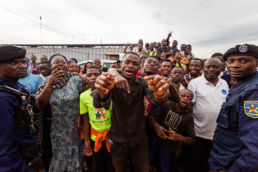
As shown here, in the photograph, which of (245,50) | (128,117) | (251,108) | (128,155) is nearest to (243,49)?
(245,50)

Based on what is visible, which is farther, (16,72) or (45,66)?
(45,66)

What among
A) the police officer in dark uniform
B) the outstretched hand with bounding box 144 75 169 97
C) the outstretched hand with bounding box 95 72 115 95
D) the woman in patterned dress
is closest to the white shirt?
the police officer in dark uniform

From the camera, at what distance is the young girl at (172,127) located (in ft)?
6.51

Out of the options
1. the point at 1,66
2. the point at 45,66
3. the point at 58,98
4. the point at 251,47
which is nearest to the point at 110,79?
the point at 58,98

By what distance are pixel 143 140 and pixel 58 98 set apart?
150cm

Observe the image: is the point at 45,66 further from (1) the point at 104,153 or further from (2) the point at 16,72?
(1) the point at 104,153

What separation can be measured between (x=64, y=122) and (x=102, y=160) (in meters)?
0.98

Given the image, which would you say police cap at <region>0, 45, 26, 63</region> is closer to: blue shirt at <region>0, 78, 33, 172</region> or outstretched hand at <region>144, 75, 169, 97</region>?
blue shirt at <region>0, 78, 33, 172</region>

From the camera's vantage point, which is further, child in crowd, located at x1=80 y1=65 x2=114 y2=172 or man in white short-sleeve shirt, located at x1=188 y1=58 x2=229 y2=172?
man in white short-sleeve shirt, located at x1=188 y1=58 x2=229 y2=172

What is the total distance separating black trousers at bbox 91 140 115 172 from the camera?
2.06m

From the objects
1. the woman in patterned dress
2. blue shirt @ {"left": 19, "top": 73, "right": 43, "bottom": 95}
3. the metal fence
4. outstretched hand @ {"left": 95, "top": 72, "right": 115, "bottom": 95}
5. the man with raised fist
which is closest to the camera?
outstretched hand @ {"left": 95, "top": 72, "right": 115, "bottom": 95}

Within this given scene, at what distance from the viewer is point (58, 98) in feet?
6.17

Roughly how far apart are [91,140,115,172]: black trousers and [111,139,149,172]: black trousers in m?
0.51

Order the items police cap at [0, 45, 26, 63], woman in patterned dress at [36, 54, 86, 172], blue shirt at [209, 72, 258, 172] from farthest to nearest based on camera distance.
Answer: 1. woman in patterned dress at [36, 54, 86, 172]
2. police cap at [0, 45, 26, 63]
3. blue shirt at [209, 72, 258, 172]
